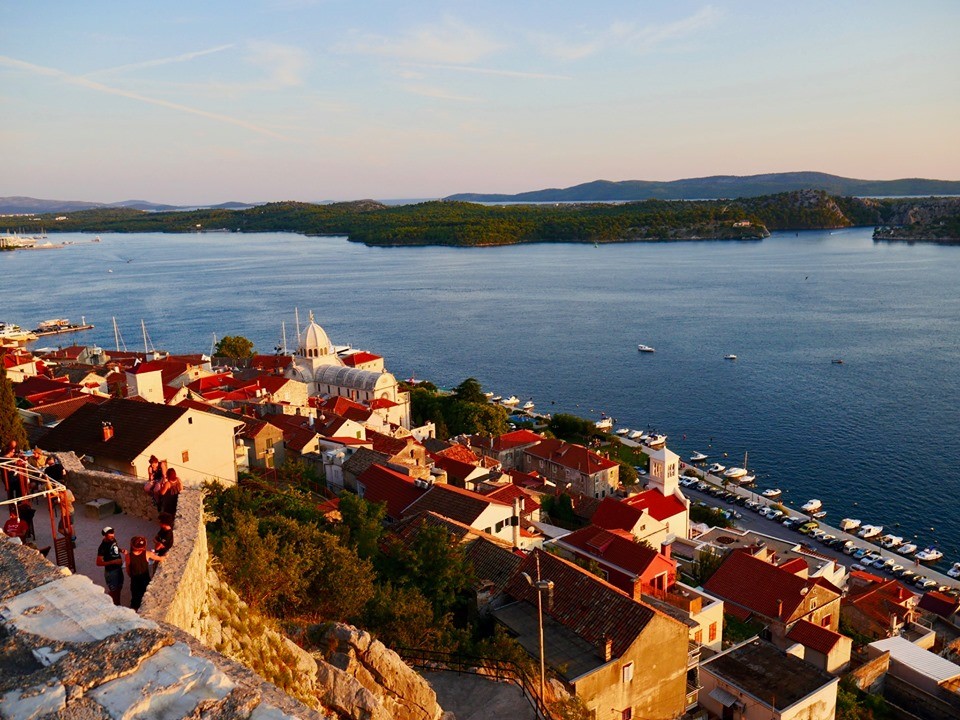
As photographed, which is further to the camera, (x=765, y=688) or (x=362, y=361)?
(x=362, y=361)

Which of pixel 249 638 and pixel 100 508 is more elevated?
pixel 100 508

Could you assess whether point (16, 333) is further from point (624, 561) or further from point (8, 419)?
point (624, 561)

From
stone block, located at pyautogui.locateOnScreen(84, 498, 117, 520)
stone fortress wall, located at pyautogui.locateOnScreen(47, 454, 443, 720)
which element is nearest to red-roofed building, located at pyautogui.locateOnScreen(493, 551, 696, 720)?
stone fortress wall, located at pyautogui.locateOnScreen(47, 454, 443, 720)

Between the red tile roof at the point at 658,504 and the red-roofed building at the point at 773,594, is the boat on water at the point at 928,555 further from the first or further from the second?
the red tile roof at the point at 658,504

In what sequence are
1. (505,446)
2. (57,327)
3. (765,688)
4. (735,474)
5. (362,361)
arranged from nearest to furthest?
(765,688) < (505,446) < (735,474) < (362,361) < (57,327)

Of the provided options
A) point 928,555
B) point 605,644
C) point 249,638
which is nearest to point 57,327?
point 928,555

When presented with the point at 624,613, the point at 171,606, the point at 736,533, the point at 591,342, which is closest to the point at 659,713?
the point at 624,613
